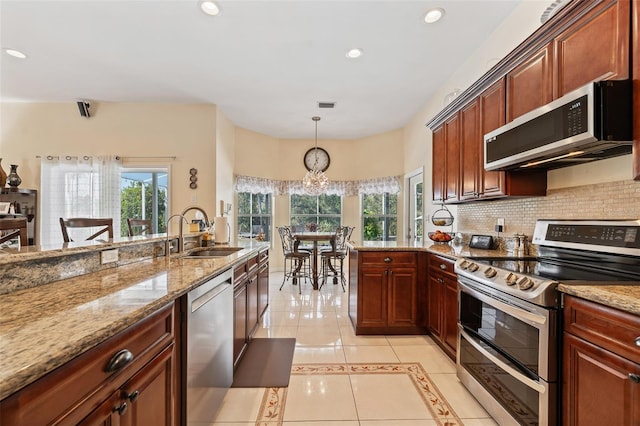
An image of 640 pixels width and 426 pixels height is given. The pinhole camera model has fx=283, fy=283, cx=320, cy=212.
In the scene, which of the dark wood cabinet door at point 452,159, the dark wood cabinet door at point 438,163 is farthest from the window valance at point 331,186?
the dark wood cabinet door at point 452,159

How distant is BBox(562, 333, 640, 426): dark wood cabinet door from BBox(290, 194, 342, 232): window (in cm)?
521

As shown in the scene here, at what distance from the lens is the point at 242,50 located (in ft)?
9.74

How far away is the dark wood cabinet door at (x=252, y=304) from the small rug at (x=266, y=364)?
165mm

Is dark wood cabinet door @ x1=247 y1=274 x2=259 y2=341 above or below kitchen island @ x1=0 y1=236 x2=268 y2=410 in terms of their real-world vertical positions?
below

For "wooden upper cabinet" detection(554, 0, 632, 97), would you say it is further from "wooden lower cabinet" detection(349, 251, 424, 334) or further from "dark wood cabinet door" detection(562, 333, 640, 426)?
"wooden lower cabinet" detection(349, 251, 424, 334)

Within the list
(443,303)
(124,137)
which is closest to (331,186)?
(124,137)

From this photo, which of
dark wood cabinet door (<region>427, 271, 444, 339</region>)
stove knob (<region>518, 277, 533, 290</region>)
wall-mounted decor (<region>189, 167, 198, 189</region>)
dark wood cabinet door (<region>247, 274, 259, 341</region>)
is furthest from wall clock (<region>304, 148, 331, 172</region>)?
stove knob (<region>518, 277, 533, 290</region>)

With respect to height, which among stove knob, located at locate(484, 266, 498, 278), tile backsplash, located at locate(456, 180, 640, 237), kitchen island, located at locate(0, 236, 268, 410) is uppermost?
tile backsplash, located at locate(456, 180, 640, 237)

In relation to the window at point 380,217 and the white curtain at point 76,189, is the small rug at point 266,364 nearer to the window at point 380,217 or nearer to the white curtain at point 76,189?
the white curtain at point 76,189

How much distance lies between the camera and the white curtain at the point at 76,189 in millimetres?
4336

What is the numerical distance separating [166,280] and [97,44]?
2946 millimetres

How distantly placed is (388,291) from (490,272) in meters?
1.27

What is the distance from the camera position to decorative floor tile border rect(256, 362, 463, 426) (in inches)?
68.3

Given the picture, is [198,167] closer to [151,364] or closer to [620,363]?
[151,364]
